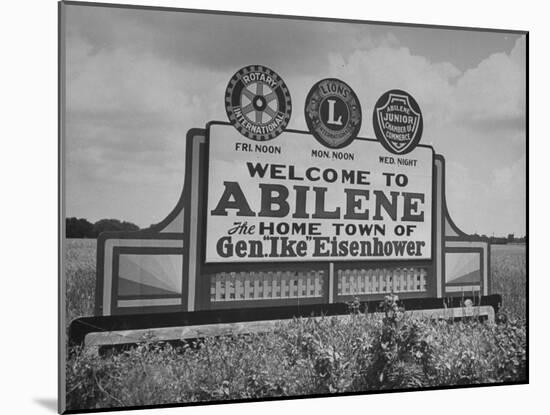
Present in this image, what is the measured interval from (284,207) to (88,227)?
1.34 meters

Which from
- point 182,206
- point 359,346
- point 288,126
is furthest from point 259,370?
point 288,126

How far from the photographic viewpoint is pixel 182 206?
5906mm

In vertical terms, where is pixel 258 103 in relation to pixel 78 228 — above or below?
above

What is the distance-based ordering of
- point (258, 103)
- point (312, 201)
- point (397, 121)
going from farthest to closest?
point (397, 121), point (312, 201), point (258, 103)

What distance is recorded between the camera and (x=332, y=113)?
248 inches

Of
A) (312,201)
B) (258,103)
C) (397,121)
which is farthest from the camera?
(397,121)

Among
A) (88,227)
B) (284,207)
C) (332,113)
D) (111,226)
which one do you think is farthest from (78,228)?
(332,113)

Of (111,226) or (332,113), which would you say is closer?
(111,226)

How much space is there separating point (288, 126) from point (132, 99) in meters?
1.10

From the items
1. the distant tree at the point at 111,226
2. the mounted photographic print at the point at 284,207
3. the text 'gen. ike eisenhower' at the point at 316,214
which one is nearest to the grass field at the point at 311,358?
the mounted photographic print at the point at 284,207

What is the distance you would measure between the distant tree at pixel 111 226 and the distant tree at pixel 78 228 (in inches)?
1.4

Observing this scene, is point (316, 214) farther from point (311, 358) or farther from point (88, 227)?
point (88, 227)

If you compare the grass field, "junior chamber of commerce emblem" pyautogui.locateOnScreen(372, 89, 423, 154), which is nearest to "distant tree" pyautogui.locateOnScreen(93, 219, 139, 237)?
the grass field

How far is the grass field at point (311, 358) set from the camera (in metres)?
5.70
